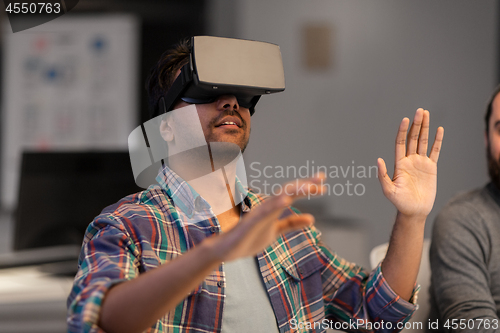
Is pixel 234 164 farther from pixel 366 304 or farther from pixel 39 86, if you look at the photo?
pixel 39 86

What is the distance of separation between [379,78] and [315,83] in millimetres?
284

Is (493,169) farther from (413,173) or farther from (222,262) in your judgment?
(222,262)

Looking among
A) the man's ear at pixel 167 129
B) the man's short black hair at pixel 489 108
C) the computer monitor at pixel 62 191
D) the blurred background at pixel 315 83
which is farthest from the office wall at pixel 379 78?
the man's ear at pixel 167 129

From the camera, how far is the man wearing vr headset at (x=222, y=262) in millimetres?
633

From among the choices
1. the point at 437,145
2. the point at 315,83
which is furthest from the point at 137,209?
the point at 315,83

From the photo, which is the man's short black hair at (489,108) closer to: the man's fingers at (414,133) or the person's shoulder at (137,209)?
the man's fingers at (414,133)

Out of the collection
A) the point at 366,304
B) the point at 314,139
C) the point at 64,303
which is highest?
the point at 314,139

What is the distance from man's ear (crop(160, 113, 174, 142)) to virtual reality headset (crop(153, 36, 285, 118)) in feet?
0.14

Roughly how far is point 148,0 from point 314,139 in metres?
1.17

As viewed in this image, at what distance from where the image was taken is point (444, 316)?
3.62 feet

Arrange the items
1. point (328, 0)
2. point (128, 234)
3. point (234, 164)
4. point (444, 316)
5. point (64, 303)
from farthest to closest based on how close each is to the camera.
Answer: point (328, 0) < point (64, 303) < point (444, 316) < point (234, 164) < point (128, 234)

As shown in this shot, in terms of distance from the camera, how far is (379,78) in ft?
6.38

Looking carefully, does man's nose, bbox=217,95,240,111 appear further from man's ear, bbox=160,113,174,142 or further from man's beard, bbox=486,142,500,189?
man's beard, bbox=486,142,500,189

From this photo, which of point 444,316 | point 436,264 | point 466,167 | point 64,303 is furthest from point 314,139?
point 64,303
